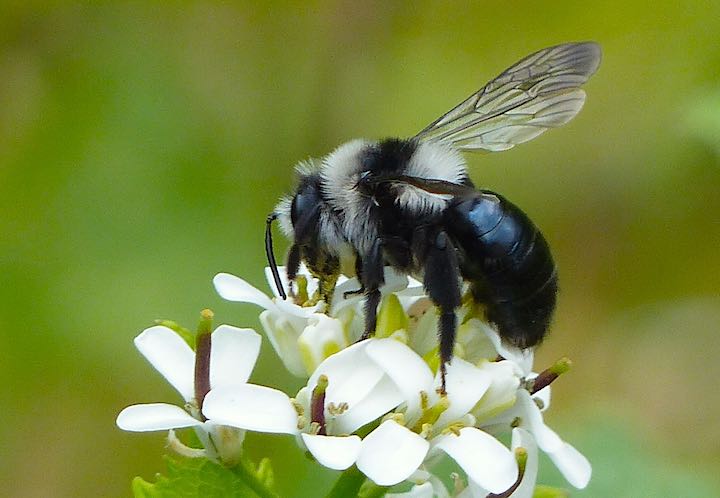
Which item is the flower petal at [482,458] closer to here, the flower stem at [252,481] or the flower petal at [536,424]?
the flower petal at [536,424]

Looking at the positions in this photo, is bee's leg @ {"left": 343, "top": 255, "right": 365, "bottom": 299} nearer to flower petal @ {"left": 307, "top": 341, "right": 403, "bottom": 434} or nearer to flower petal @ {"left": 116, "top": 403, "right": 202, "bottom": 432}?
flower petal @ {"left": 307, "top": 341, "right": 403, "bottom": 434}

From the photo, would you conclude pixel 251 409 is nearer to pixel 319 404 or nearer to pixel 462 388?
pixel 319 404

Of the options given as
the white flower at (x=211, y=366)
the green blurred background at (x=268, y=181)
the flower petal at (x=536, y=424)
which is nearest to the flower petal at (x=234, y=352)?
the white flower at (x=211, y=366)

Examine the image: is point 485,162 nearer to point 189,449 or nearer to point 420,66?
point 420,66

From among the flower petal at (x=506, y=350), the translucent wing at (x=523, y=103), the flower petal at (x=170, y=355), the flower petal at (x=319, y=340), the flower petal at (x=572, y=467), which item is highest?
the translucent wing at (x=523, y=103)

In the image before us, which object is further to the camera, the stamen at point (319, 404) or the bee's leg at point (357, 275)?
the bee's leg at point (357, 275)

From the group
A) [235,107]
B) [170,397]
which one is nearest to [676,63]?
[235,107]

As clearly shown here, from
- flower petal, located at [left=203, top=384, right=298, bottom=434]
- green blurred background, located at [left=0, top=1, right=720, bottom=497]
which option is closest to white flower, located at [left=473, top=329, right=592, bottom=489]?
flower petal, located at [left=203, top=384, right=298, bottom=434]
